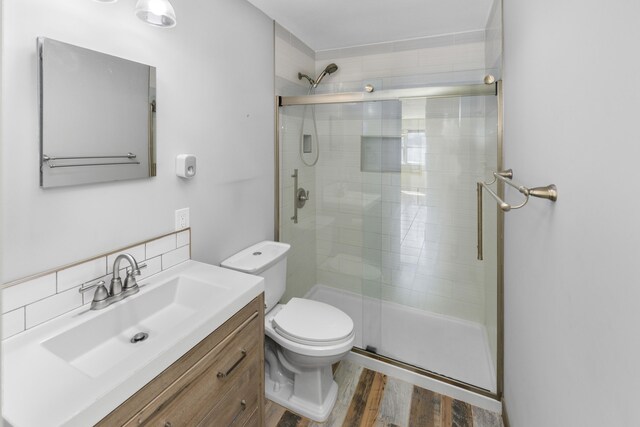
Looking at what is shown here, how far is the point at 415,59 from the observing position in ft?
8.82

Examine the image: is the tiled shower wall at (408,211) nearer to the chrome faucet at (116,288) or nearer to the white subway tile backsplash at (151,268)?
the white subway tile backsplash at (151,268)

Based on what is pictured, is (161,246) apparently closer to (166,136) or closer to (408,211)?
(166,136)

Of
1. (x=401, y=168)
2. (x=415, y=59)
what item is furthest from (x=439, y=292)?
(x=415, y=59)

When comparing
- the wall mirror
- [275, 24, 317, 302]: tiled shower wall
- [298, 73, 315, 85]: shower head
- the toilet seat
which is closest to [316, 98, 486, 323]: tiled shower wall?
[275, 24, 317, 302]: tiled shower wall

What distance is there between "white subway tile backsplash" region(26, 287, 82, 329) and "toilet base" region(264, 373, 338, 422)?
1.20 meters

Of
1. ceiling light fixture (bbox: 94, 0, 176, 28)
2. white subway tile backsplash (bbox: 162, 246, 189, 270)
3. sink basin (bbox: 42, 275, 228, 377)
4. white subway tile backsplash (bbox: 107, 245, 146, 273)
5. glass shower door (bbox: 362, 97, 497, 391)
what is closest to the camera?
sink basin (bbox: 42, 275, 228, 377)

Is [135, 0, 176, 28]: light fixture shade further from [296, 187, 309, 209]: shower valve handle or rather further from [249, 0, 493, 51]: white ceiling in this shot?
[296, 187, 309, 209]: shower valve handle

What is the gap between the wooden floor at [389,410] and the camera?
6.02 feet

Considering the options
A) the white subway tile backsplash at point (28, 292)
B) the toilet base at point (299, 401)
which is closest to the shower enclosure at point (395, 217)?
the toilet base at point (299, 401)

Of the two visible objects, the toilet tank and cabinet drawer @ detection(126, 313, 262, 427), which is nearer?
cabinet drawer @ detection(126, 313, 262, 427)

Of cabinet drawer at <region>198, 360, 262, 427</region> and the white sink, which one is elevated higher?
the white sink

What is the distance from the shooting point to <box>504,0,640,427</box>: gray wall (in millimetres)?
649

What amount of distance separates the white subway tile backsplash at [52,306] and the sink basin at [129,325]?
115 millimetres

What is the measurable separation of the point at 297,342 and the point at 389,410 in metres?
0.65
